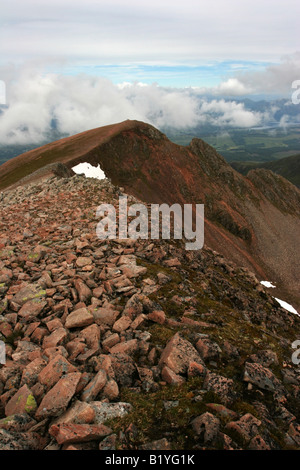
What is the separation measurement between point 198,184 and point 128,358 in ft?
401

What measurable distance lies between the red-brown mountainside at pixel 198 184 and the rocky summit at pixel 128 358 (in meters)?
83.5

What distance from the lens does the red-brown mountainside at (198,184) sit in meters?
106

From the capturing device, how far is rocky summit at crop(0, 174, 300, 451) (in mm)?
7035

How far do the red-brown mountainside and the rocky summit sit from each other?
8355 cm

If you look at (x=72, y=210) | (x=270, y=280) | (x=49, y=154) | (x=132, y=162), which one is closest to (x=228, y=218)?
(x=270, y=280)

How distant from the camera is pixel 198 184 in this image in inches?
4980

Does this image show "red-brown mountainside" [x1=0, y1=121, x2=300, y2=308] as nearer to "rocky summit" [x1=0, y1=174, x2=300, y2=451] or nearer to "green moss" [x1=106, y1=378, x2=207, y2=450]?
"rocky summit" [x1=0, y1=174, x2=300, y2=451]
